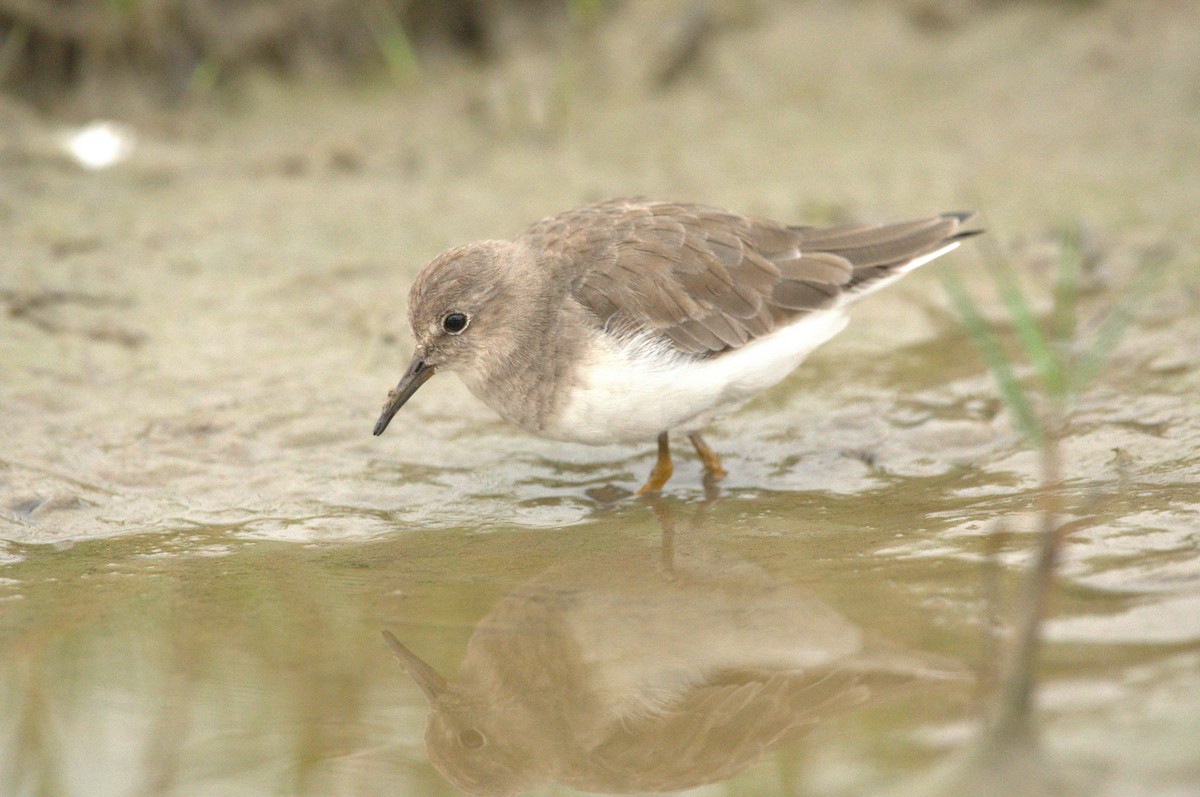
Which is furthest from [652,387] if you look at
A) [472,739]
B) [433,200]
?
[433,200]

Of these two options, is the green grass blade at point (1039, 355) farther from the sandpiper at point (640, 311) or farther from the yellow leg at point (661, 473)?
the yellow leg at point (661, 473)

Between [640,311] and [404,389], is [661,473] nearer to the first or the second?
[640,311]

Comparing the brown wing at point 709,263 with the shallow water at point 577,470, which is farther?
the brown wing at point 709,263

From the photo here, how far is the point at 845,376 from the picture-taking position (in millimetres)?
7336

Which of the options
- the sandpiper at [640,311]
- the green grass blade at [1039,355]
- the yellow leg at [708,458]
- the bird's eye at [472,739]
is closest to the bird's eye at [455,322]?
the sandpiper at [640,311]

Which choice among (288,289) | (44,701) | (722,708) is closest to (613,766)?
(722,708)

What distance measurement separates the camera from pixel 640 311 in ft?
19.7

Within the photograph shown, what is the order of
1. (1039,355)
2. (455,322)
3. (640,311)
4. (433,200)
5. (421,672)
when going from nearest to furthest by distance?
(1039,355) < (421,672) < (640,311) < (455,322) < (433,200)

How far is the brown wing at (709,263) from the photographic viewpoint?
608 centimetres

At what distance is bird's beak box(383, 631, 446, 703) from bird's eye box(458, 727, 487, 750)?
24cm

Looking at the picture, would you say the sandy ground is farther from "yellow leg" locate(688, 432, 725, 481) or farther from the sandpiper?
the sandpiper

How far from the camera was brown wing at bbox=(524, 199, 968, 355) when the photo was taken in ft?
19.9

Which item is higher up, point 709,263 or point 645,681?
point 709,263

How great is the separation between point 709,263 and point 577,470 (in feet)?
4.17
